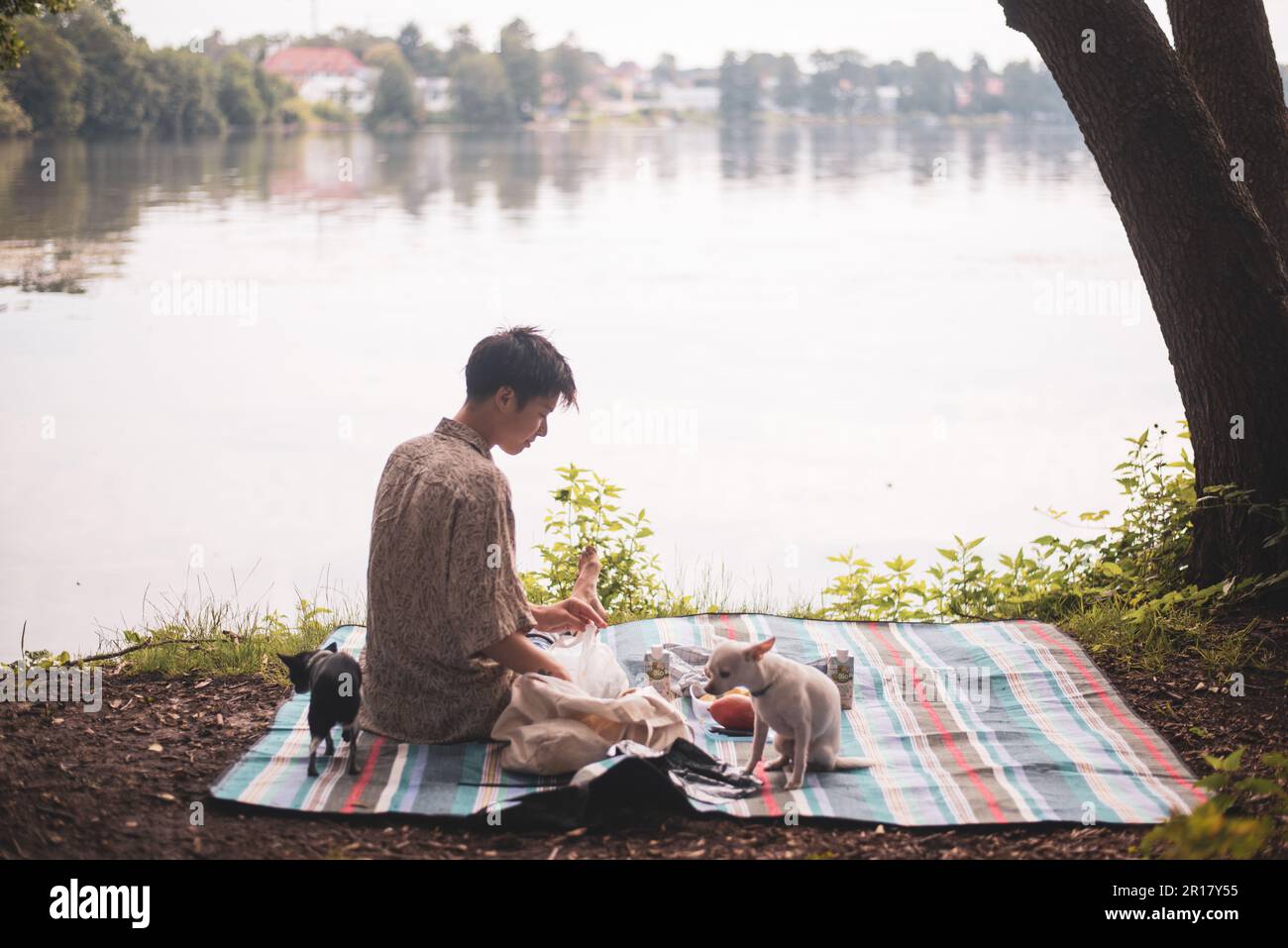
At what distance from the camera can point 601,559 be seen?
A: 537cm

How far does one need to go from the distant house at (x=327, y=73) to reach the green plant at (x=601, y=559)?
11682 mm

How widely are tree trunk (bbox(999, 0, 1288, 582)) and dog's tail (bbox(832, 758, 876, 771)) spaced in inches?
79.0

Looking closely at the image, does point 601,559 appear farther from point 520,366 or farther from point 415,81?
point 415,81

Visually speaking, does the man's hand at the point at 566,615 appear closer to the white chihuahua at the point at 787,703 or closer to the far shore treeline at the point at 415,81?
the white chihuahua at the point at 787,703

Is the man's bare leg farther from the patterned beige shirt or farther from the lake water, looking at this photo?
the lake water

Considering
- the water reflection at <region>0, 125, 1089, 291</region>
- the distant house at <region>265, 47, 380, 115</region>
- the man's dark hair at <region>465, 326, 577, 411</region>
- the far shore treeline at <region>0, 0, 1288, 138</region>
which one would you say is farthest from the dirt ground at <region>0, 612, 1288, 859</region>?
the distant house at <region>265, 47, 380, 115</region>

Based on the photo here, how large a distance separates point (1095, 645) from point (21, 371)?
8.22m

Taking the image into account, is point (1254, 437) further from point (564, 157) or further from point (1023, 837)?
point (564, 157)

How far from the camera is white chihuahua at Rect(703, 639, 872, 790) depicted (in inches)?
125

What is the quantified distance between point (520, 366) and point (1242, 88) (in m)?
3.30

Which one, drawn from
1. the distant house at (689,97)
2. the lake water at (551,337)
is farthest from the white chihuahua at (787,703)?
the distant house at (689,97)

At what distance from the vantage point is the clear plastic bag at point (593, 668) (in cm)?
367

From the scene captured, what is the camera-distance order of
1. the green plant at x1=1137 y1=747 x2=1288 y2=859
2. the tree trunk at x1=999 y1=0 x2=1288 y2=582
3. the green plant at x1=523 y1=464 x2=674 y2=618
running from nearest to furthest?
the green plant at x1=1137 y1=747 x2=1288 y2=859, the tree trunk at x1=999 y1=0 x2=1288 y2=582, the green plant at x1=523 y1=464 x2=674 y2=618

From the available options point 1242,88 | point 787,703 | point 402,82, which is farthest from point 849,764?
point 402,82
